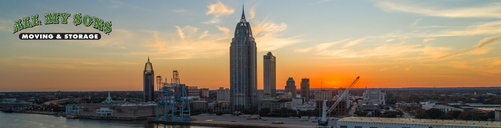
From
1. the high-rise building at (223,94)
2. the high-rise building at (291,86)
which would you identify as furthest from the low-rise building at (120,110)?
the high-rise building at (291,86)

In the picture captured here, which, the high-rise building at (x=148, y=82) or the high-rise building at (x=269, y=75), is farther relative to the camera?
the high-rise building at (x=269, y=75)

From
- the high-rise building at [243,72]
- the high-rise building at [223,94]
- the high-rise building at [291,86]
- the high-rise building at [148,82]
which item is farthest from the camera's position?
the high-rise building at [291,86]

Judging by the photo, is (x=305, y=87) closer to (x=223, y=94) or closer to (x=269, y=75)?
(x=269, y=75)

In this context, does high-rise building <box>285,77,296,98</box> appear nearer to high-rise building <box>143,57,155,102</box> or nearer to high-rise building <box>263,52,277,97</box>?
high-rise building <box>263,52,277,97</box>

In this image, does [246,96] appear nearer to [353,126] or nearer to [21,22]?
[353,126]

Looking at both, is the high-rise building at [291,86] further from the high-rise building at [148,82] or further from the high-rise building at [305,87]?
the high-rise building at [148,82]

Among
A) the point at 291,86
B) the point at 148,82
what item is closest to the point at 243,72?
the point at 148,82

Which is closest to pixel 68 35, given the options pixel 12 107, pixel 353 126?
pixel 353 126

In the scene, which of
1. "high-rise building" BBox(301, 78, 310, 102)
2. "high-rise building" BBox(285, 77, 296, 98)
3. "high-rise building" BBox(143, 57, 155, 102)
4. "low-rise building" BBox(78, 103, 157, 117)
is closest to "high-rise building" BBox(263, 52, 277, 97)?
"high-rise building" BBox(285, 77, 296, 98)
